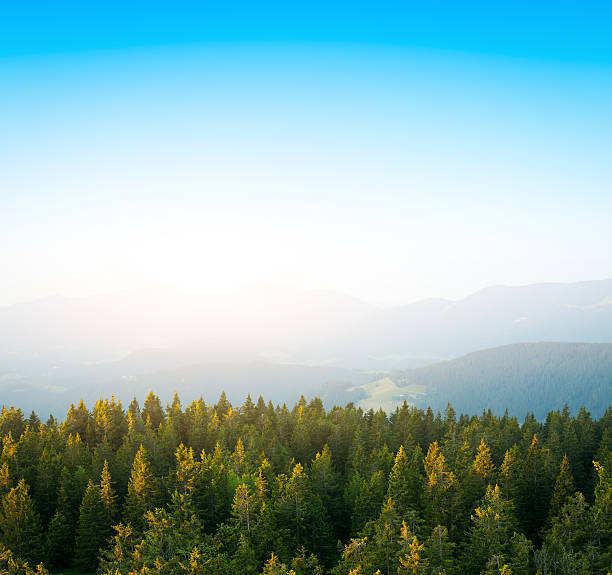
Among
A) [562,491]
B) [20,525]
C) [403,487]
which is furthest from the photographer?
[562,491]

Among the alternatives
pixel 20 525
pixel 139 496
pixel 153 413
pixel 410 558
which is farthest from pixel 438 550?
pixel 153 413

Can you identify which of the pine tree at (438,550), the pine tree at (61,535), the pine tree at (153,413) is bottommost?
the pine tree at (61,535)

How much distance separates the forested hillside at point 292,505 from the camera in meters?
40.5

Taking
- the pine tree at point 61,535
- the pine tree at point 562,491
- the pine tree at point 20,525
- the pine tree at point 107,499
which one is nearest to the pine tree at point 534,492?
the pine tree at point 562,491

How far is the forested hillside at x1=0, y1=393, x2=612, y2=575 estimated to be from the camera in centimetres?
4053

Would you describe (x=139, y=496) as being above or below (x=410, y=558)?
above

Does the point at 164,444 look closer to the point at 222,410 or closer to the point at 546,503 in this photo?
the point at 222,410

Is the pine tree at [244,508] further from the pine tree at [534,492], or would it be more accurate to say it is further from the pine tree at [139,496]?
the pine tree at [534,492]

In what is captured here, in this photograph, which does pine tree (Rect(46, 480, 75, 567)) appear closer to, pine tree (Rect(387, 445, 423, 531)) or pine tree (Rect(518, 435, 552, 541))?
pine tree (Rect(387, 445, 423, 531))

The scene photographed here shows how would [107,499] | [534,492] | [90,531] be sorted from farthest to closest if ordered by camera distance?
1. [534,492]
2. [107,499]
3. [90,531]

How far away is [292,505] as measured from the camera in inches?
1932

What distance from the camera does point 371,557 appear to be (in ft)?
128

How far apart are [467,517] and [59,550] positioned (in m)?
49.7

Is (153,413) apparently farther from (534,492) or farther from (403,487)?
(534,492)
